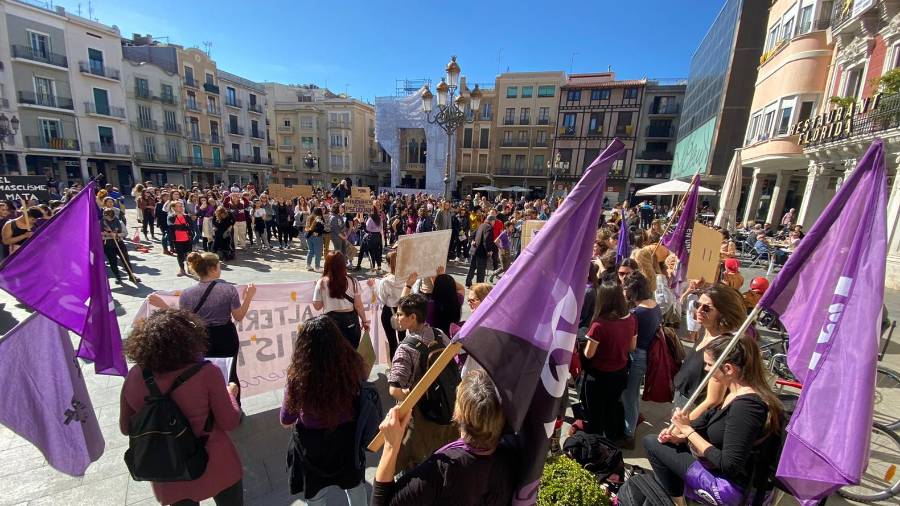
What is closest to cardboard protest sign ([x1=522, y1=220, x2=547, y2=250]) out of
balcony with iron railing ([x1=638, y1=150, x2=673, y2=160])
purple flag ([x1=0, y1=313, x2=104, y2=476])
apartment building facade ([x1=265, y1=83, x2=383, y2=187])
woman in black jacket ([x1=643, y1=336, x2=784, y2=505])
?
woman in black jacket ([x1=643, y1=336, x2=784, y2=505])

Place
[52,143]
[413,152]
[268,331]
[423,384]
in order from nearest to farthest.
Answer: [423,384] → [268,331] → [52,143] → [413,152]

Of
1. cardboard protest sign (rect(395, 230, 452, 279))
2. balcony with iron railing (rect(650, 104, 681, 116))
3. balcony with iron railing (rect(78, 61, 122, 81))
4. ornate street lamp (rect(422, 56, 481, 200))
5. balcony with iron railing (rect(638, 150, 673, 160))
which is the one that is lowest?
cardboard protest sign (rect(395, 230, 452, 279))

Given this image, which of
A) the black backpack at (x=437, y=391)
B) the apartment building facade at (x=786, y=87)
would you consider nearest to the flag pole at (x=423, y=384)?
A: the black backpack at (x=437, y=391)

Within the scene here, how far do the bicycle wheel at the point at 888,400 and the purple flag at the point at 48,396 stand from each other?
21.6 ft

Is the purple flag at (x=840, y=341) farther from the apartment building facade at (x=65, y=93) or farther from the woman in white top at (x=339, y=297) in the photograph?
the apartment building facade at (x=65, y=93)

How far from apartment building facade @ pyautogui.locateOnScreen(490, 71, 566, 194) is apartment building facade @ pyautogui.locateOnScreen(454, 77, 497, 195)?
1.83 ft

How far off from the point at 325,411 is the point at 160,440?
79 centimetres

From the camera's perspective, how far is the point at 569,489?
80.6 inches

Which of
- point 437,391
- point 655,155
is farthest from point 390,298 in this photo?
point 655,155

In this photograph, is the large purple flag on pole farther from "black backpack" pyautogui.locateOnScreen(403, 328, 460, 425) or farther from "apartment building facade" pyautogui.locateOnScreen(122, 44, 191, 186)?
"apartment building facade" pyautogui.locateOnScreen(122, 44, 191, 186)

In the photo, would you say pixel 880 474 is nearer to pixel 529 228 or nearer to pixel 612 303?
pixel 612 303

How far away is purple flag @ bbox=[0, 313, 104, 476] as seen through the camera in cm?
218

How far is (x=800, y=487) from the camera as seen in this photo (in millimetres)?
1839

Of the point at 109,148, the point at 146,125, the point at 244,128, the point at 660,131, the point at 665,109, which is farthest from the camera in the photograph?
the point at 244,128
